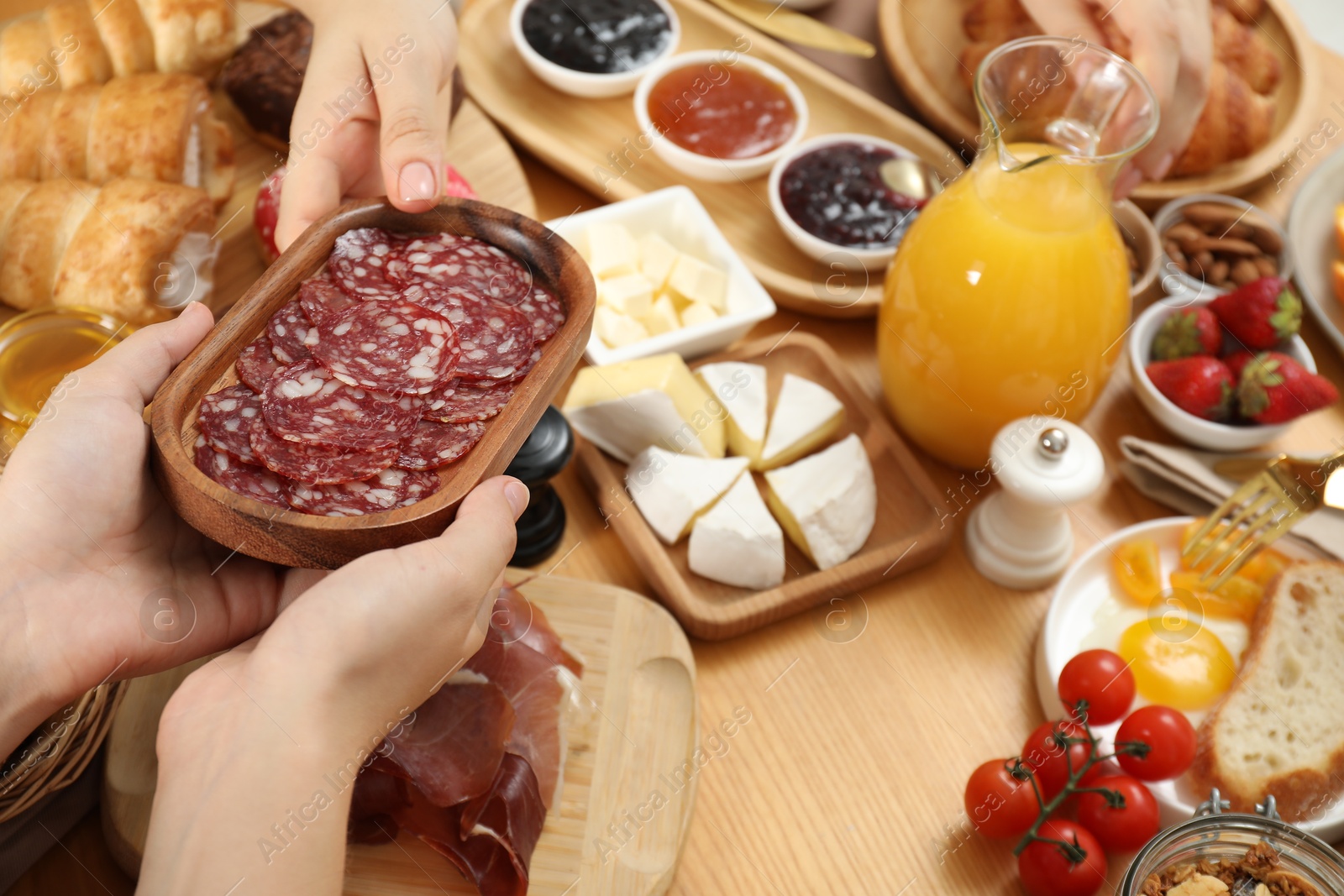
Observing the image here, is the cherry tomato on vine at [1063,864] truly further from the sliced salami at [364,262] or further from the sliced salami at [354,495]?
the sliced salami at [364,262]

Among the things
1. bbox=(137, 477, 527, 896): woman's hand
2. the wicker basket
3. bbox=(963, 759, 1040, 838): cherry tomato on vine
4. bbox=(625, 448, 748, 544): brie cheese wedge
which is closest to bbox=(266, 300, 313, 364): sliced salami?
bbox=(137, 477, 527, 896): woman's hand

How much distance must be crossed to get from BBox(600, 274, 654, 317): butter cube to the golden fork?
87cm

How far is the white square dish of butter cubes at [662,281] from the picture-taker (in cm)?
162

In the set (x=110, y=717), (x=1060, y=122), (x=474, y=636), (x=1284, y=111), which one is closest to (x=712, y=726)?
(x=474, y=636)

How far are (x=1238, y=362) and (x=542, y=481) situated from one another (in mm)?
1098

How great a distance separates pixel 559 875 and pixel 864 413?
83cm

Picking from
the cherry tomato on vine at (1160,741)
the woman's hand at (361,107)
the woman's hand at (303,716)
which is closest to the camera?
the woman's hand at (303,716)

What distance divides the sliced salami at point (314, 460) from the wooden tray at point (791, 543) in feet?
1.62

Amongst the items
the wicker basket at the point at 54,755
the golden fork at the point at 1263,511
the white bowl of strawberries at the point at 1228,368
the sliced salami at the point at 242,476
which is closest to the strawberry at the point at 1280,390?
the white bowl of strawberries at the point at 1228,368

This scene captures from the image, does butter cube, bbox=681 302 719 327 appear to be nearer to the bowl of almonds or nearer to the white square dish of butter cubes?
the white square dish of butter cubes

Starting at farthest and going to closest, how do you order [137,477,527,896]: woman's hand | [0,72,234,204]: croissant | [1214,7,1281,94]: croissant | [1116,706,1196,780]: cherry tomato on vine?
[1214,7,1281,94]: croissant
[0,72,234,204]: croissant
[1116,706,1196,780]: cherry tomato on vine
[137,477,527,896]: woman's hand

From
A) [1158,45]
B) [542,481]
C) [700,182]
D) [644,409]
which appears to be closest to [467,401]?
[542,481]

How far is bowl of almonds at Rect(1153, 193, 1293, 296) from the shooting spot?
1793mm

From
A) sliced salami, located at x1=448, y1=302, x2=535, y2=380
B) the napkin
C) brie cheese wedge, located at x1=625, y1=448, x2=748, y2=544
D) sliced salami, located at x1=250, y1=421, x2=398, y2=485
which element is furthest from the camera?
the napkin
